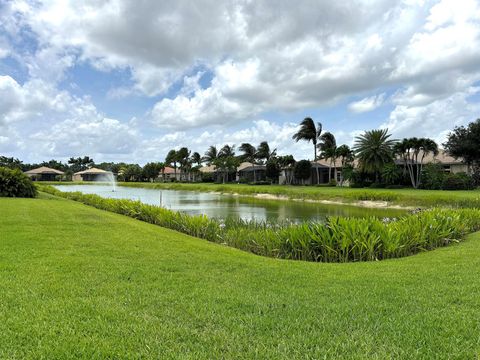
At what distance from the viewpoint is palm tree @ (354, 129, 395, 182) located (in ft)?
152

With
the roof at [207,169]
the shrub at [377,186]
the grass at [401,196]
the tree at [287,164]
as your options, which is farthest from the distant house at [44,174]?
the shrub at [377,186]

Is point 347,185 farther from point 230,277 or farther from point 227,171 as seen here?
point 230,277

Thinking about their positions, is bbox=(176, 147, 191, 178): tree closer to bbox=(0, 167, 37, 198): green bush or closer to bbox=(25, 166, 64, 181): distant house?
bbox=(25, 166, 64, 181): distant house

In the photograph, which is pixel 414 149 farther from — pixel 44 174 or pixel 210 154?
pixel 44 174

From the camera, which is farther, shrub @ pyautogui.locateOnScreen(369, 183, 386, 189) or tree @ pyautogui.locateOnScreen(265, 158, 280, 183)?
tree @ pyautogui.locateOnScreen(265, 158, 280, 183)

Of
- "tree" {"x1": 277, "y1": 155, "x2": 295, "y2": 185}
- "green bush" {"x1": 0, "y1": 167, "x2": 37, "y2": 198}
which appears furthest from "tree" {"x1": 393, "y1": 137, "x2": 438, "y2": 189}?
"green bush" {"x1": 0, "y1": 167, "x2": 37, "y2": 198}

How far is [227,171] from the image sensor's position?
7562 cm

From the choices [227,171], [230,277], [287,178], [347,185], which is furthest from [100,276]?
[227,171]

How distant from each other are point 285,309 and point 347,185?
49339mm

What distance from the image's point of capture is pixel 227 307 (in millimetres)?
4574

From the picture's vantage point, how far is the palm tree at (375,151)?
4622 cm

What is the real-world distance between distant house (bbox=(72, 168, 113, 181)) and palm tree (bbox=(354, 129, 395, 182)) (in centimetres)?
6766

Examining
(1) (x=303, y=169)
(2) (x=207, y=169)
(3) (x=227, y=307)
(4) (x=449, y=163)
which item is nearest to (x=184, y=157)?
(2) (x=207, y=169)

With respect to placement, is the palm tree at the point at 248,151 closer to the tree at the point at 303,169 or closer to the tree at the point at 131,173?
the tree at the point at 303,169
